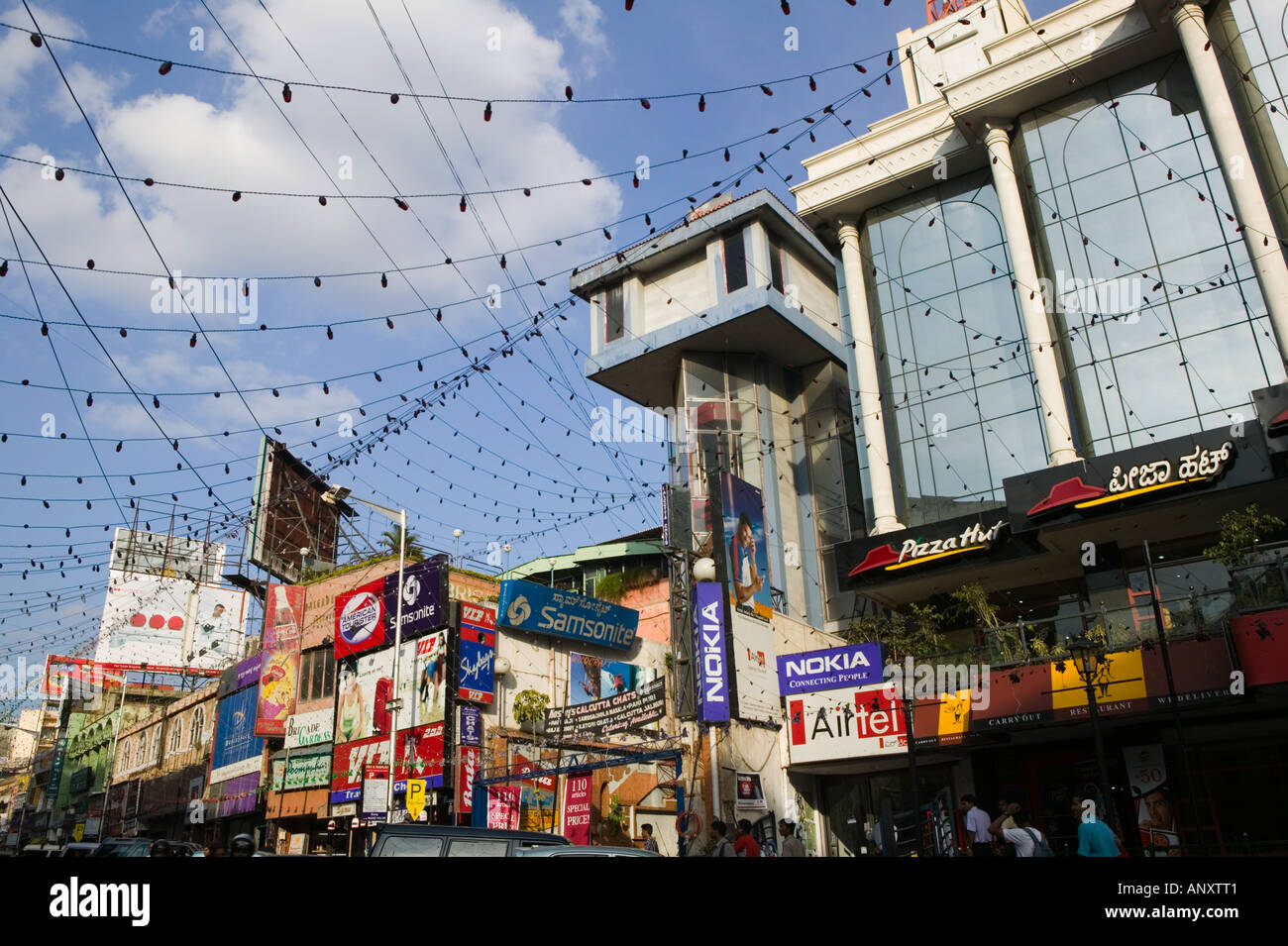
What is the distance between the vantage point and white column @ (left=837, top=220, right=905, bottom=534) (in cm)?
3041

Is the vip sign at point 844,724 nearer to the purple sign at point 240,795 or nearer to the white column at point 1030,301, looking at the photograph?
the white column at point 1030,301

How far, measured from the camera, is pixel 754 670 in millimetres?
26188

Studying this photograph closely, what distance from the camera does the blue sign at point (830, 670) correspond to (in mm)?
24625

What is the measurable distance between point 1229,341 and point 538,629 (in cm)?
2132

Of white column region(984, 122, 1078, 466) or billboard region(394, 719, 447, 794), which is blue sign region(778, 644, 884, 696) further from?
billboard region(394, 719, 447, 794)

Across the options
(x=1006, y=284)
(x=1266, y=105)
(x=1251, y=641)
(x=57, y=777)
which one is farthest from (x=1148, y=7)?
(x=57, y=777)

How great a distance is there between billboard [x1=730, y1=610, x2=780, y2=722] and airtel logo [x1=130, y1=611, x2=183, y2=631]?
1745 inches

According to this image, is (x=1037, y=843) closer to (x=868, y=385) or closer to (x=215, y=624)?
(x=868, y=385)

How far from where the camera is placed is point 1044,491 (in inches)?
1009

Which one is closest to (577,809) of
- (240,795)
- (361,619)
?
(361,619)

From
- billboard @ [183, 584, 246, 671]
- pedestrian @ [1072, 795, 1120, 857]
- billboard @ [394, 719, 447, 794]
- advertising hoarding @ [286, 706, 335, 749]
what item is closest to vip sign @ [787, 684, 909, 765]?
billboard @ [394, 719, 447, 794]

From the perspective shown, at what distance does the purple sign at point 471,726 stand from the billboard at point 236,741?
517 inches
